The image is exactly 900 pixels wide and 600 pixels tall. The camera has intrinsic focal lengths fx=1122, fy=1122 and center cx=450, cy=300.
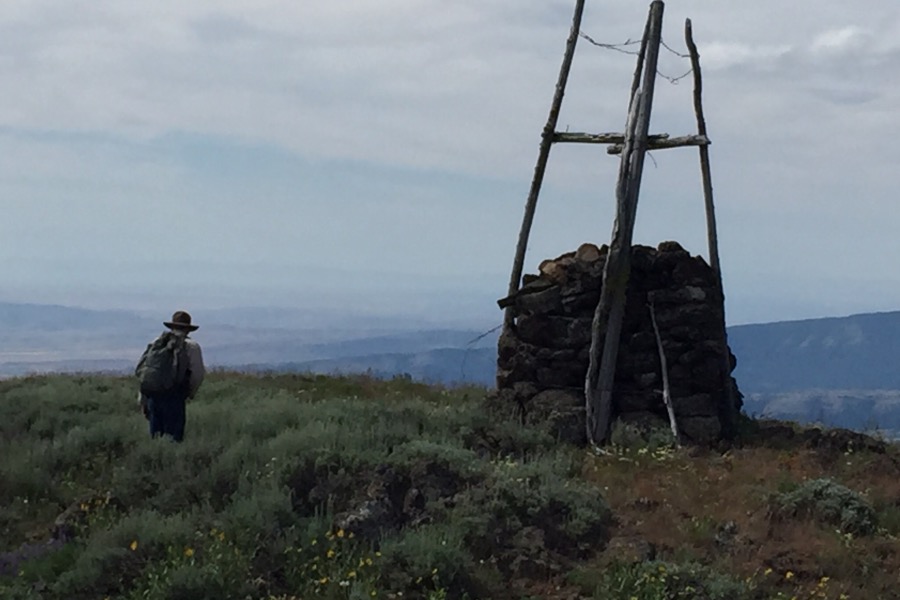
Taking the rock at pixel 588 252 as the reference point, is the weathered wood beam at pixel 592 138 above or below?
above

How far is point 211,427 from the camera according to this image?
13.2m

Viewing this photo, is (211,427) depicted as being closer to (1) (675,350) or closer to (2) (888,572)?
(1) (675,350)

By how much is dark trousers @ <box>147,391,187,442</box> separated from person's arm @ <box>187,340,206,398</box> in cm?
17

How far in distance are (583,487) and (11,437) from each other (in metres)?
7.20

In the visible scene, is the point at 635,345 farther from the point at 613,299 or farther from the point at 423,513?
the point at 423,513

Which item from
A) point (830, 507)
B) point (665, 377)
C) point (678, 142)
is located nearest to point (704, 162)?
point (678, 142)

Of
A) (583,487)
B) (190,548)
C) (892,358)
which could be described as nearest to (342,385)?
(583,487)

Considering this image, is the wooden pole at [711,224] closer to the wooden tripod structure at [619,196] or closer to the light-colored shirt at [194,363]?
the wooden tripod structure at [619,196]

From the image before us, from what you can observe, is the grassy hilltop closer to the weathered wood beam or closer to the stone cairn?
the stone cairn

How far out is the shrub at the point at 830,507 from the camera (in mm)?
10734

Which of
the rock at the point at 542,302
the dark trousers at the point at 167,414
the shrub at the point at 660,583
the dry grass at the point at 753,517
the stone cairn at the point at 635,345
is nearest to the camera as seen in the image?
the shrub at the point at 660,583

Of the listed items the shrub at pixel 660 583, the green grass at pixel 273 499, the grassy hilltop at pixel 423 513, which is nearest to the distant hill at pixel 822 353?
the grassy hilltop at pixel 423 513

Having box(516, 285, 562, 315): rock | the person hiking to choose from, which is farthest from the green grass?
box(516, 285, 562, 315): rock

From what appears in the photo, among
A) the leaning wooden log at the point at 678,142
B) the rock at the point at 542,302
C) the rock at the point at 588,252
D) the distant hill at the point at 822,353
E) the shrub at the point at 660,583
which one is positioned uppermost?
the leaning wooden log at the point at 678,142
